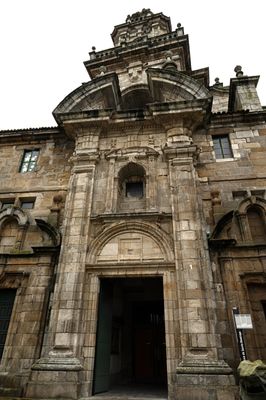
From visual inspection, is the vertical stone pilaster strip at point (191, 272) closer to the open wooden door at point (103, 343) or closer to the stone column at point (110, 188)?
the stone column at point (110, 188)

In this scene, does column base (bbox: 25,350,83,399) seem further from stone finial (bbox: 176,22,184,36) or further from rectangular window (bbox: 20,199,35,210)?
stone finial (bbox: 176,22,184,36)

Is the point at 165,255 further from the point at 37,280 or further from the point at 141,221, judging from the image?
the point at 37,280

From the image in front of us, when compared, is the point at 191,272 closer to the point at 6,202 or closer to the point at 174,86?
the point at 174,86

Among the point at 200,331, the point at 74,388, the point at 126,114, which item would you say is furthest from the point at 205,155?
the point at 74,388

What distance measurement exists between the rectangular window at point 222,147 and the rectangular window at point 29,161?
7.97m

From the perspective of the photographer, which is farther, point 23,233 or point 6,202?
point 6,202

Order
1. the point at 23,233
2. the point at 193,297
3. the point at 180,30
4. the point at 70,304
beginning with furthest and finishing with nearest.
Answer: the point at 180,30 → the point at 23,233 → the point at 70,304 → the point at 193,297

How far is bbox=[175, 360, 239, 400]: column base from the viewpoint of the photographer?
248 inches

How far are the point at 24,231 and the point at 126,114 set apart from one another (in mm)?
6249

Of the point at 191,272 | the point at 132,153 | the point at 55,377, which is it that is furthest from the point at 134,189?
the point at 55,377

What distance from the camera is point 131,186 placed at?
35.9 ft

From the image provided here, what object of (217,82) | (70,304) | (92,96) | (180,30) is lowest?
(70,304)

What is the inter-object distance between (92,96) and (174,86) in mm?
3653

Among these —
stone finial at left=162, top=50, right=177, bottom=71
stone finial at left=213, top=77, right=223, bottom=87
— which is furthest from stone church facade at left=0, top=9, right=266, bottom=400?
stone finial at left=213, top=77, right=223, bottom=87
